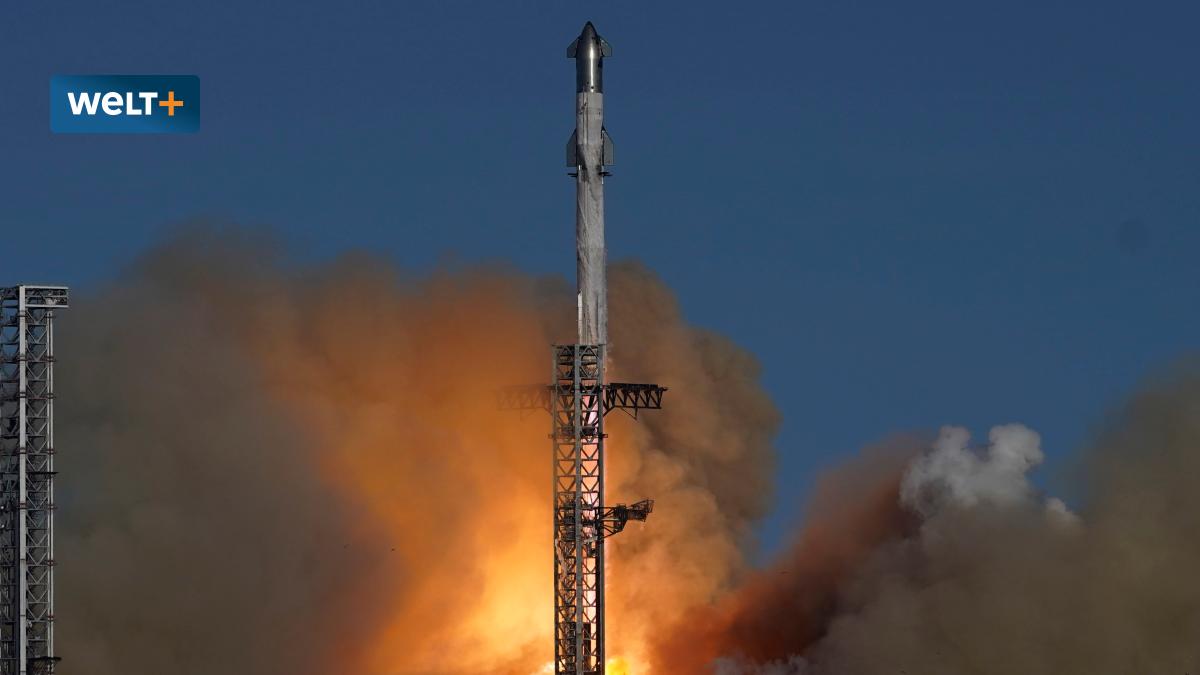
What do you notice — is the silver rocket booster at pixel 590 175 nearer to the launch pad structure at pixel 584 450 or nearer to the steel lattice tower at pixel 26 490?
the launch pad structure at pixel 584 450

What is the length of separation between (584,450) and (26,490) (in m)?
19.8

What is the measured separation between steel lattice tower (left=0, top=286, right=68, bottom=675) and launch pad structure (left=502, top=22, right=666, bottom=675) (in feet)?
53.0

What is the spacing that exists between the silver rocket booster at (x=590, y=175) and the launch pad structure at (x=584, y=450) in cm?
3

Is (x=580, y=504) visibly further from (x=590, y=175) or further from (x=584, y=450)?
(x=590, y=175)

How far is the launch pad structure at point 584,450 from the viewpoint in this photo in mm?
88125

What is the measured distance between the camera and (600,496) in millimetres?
88188

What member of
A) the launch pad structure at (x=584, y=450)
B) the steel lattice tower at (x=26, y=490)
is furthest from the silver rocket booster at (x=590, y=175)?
the steel lattice tower at (x=26, y=490)

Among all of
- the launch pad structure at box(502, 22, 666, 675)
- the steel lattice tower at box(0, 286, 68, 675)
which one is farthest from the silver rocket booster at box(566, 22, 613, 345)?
the steel lattice tower at box(0, 286, 68, 675)

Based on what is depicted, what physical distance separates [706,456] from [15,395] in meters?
33.0

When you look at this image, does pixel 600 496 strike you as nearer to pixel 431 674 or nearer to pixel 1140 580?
pixel 431 674

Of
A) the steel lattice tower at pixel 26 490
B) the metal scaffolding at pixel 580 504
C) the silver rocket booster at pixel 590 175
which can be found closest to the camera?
the steel lattice tower at pixel 26 490

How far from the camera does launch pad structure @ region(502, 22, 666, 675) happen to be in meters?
88.1

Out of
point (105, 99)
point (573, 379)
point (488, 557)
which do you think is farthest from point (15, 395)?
point (488, 557)

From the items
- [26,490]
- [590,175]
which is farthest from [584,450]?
[26,490]
